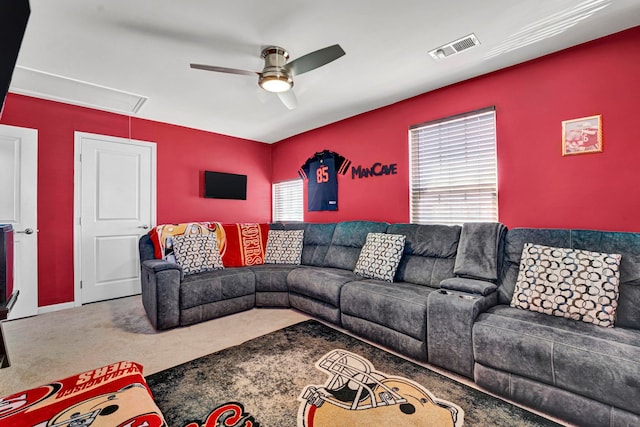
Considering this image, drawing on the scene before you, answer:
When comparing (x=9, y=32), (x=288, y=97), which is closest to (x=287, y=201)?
(x=288, y=97)

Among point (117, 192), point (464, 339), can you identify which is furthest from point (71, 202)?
point (464, 339)

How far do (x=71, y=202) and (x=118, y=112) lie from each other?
4.35ft

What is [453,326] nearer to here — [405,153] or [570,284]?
[570,284]

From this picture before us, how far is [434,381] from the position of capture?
195 centimetres

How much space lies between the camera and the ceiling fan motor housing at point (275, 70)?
236 centimetres

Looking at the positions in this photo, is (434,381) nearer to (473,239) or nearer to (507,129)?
(473,239)

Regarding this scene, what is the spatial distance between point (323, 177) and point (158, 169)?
248 cm

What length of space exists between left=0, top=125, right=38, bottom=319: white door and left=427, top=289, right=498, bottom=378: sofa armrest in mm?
4262

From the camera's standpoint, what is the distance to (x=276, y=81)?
2.39 meters

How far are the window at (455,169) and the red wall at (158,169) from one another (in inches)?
120

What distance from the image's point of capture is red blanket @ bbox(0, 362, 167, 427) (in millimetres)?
912

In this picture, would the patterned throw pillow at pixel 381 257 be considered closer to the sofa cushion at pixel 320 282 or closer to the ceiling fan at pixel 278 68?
the sofa cushion at pixel 320 282

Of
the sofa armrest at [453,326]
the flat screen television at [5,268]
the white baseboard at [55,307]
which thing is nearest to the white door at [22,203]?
the white baseboard at [55,307]

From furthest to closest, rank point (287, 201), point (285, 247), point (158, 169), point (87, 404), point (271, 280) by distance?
1. point (287, 201)
2. point (158, 169)
3. point (285, 247)
4. point (271, 280)
5. point (87, 404)
